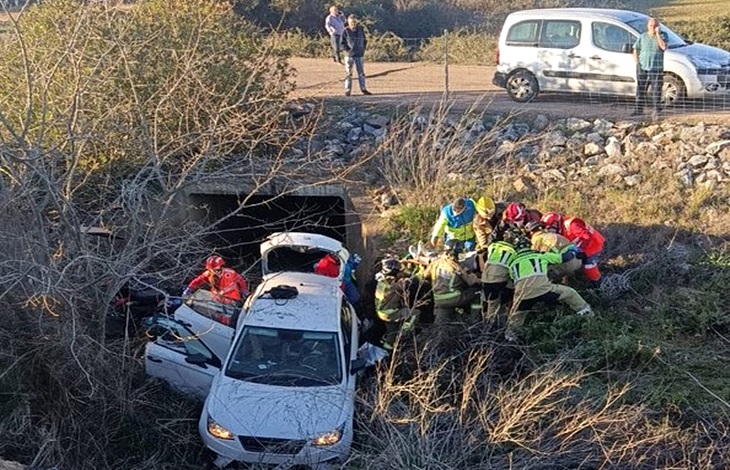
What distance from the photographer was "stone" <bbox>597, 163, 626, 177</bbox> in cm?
1212

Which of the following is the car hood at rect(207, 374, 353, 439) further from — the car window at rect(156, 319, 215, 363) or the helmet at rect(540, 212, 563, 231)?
the helmet at rect(540, 212, 563, 231)

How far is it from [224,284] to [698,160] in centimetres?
712

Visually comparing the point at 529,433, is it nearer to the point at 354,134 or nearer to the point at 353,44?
the point at 354,134

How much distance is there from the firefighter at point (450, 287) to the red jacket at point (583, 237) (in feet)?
4.30

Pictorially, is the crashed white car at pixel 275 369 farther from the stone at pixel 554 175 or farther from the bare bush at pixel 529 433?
the stone at pixel 554 175

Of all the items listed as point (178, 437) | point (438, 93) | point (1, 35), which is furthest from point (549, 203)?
point (1, 35)

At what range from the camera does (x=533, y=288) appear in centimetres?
909

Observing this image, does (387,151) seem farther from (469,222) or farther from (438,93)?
(469,222)

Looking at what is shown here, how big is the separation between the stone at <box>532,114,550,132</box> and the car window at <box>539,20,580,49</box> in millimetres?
1488

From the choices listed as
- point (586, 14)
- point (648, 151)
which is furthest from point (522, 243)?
point (586, 14)

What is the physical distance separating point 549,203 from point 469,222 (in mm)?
2101

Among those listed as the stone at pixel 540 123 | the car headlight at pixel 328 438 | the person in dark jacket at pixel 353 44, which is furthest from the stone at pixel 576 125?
the car headlight at pixel 328 438

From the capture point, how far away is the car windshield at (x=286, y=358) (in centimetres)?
825

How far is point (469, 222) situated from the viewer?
10.3 metres
